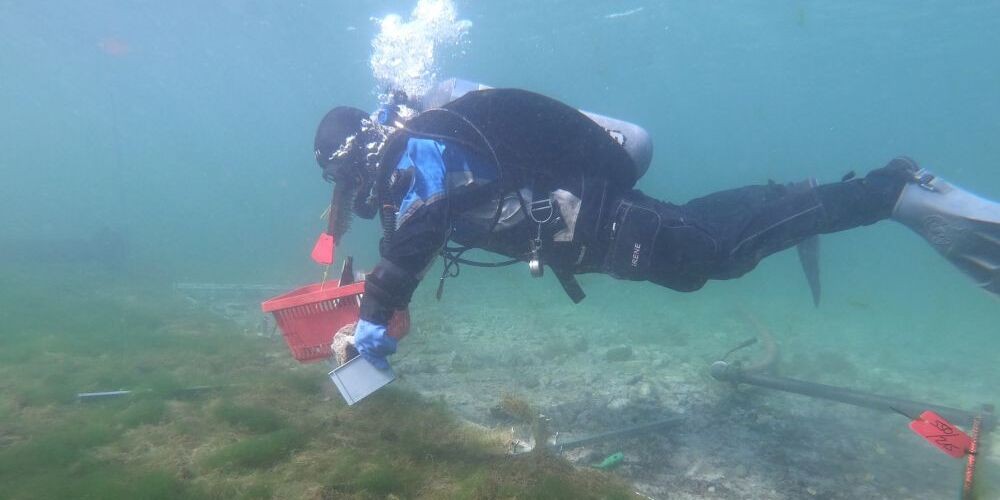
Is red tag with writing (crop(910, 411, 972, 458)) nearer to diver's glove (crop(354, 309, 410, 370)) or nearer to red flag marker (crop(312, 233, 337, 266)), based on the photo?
diver's glove (crop(354, 309, 410, 370))

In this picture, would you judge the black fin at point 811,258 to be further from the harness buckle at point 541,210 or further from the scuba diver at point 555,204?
the harness buckle at point 541,210

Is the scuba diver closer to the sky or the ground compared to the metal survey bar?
closer to the sky

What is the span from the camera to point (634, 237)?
391 centimetres

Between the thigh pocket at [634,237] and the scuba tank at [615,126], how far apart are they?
1.77 ft

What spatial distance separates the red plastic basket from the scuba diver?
0.43 meters

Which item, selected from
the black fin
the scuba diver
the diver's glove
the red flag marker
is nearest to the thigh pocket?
the scuba diver

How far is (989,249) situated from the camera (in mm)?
3832

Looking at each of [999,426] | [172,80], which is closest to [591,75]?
[999,426]

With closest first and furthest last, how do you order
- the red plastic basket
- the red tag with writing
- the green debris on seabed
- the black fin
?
1. the red tag with writing
2. the red plastic basket
3. the green debris on seabed
4. the black fin

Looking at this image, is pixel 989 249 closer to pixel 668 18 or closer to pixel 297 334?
pixel 297 334

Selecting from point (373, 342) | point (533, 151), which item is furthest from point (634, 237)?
point (373, 342)

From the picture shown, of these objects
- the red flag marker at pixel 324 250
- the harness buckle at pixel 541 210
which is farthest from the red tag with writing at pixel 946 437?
the red flag marker at pixel 324 250

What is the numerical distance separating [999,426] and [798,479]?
3.94 metres

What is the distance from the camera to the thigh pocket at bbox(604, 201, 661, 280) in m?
3.91
